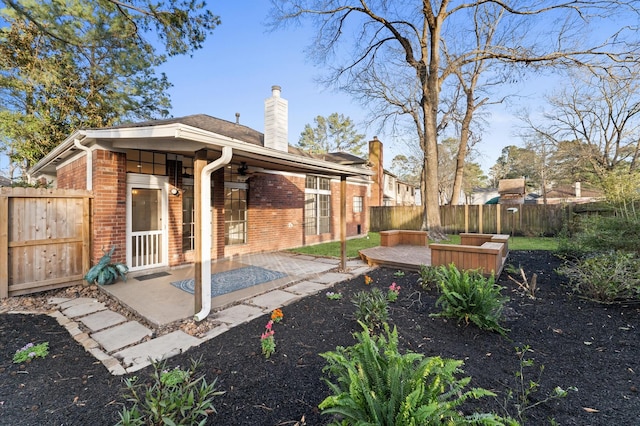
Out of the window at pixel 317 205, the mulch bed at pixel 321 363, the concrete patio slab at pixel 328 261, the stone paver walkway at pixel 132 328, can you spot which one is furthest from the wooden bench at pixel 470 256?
the window at pixel 317 205

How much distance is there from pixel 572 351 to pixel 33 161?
60.5 ft

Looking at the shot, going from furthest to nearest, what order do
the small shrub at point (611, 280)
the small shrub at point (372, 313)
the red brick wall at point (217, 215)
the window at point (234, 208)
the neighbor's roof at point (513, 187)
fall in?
1. the neighbor's roof at point (513, 187)
2. the window at point (234, 208)
3. the red brick wall at point (217, 215)
4. the small shrub at point (611, 280)
5. the small shrub at point (372, 313)

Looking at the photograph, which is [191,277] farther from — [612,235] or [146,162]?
[612,235]

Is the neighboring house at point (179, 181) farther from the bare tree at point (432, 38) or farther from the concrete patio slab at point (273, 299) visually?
the bare tree at point (432, 38)

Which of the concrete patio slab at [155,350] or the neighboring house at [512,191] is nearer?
the concrete patio slab at [155,350]

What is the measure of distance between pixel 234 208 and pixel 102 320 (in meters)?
4.63

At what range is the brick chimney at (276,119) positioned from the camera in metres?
6.45

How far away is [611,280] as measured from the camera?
12.6 feet

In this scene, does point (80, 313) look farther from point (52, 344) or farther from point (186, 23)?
point (186, 23)

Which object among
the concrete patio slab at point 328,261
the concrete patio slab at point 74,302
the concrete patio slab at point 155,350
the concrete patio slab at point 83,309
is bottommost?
the concrete patio slab at point 155,350

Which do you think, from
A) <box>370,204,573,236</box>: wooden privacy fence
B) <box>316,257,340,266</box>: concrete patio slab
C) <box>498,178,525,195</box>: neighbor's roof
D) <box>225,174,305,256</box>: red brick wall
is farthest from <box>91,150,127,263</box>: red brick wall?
<box>498,178,525,195</box>: neighbor's roof

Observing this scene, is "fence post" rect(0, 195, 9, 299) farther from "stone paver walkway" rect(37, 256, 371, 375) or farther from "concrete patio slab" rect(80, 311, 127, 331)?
"concrete patio slab" rect(80, 311, 127, 331)

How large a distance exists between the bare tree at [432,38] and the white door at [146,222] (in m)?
8.70

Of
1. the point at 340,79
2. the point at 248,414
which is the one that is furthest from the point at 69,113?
the point at 248,414
